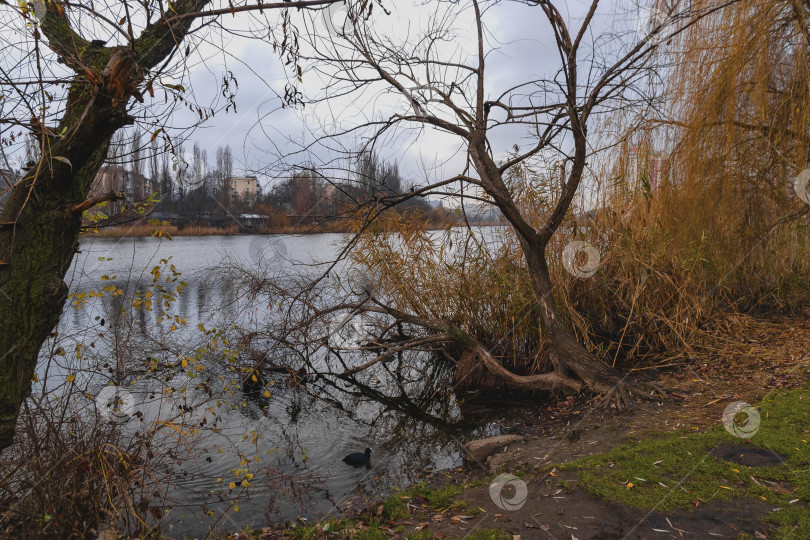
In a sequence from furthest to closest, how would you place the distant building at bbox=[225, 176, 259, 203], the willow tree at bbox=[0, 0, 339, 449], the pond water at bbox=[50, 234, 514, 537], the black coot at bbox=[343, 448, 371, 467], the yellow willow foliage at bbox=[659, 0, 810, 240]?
the yellow willow foliage at bbox=[659, 0, 810, 240] → the black coot at bbox=[343, 448, 371, 467] → the distant building at bbox=[225, 176, 259, 203] → the pond water at bbox=[50, 234, 514, 537] → the willow tree at bbox=[0, 0, 339, 449]

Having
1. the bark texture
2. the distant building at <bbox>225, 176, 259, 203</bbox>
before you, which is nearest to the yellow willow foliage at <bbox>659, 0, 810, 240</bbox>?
the distant building at <bbox>225, 176, 259, 203</bbox>

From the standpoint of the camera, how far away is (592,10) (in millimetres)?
4648

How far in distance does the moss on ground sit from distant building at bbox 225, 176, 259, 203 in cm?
369

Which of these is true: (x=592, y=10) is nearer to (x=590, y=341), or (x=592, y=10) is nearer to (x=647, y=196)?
(x=647, y=196)

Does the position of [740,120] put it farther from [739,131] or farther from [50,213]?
[50,213]

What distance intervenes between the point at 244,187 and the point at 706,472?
4736 mm

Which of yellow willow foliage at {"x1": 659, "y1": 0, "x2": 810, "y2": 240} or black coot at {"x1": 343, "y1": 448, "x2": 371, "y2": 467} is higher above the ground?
yellow willow foliage at {"x1": 659, "y1": 0, "x2": 810, "y2": 240}

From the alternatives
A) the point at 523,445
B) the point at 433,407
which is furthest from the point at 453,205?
the point at 523,445

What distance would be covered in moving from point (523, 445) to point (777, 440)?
1.93 m

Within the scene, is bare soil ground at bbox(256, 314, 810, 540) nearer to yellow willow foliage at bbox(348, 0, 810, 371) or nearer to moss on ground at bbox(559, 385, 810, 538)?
moss on ground at bbox(559, 385, 810, 538)

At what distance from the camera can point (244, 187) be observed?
18.3ft

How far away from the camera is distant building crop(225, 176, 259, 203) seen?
506 centimetres

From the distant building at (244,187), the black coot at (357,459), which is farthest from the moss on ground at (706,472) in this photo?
the distant building at (244,187)

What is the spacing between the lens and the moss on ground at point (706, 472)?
318 centimetres
